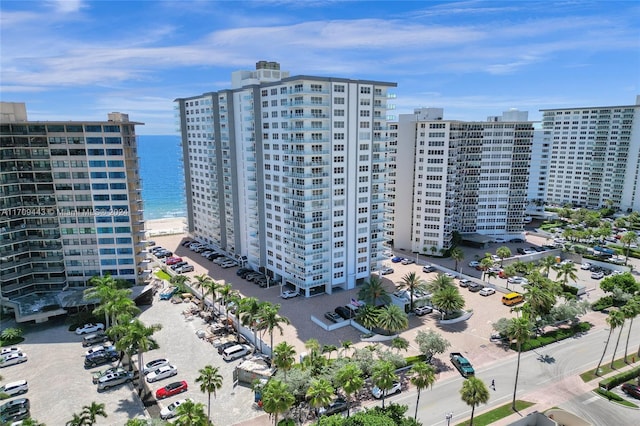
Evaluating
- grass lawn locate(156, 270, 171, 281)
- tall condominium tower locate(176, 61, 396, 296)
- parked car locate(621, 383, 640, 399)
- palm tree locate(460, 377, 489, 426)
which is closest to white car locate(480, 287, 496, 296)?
tall condominium tower locate(176, 61, 396, 296)

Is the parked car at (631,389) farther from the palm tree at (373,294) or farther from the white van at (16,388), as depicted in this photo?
the white van at (16,388)

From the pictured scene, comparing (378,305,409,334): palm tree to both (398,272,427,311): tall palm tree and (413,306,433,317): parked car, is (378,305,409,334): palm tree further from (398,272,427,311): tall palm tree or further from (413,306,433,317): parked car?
(413,306,433,317): parked car

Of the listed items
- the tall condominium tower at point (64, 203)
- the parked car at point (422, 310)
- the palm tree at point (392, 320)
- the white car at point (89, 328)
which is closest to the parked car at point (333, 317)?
A: the palm tree at point (392, 320)

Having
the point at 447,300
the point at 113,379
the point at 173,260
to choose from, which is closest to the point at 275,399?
the point at 113,379

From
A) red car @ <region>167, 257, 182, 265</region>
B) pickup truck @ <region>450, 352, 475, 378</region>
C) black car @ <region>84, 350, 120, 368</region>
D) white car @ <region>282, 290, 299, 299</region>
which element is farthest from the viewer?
red car @ <region>167, 257, 182, 265</region>

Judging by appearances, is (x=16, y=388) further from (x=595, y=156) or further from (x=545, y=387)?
(x=595, y=156)

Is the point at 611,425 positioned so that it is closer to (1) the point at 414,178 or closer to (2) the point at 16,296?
(1) the point at 414,178

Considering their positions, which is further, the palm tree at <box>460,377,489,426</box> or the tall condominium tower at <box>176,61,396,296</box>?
the tall condominium tower at <box>176,61,396,296</box>
